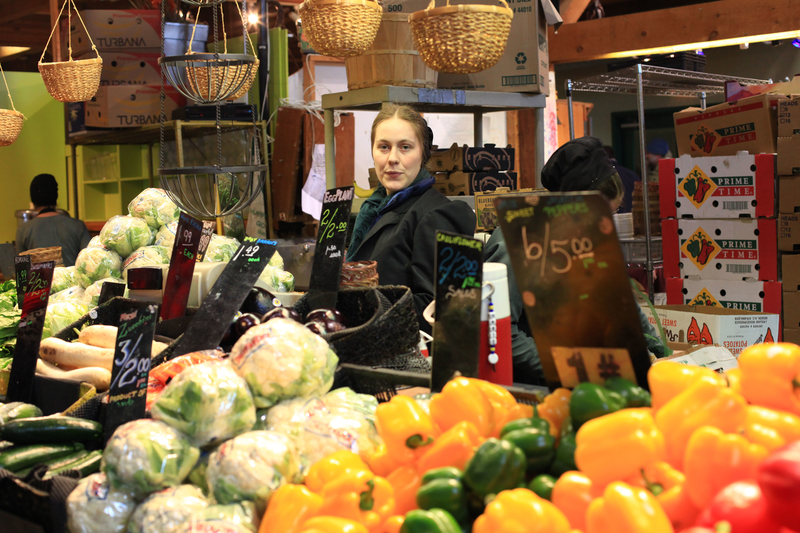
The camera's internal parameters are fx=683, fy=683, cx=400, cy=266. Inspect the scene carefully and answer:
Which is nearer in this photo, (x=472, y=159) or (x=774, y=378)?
(x=774, y=378)

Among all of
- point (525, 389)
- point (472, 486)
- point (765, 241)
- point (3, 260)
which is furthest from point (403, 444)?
point (3, 260)

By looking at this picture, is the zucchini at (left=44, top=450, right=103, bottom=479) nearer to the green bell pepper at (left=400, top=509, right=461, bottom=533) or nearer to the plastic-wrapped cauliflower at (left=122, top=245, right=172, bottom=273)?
the green bell pepper at (left=400, top=509, right=461, bottom=533)

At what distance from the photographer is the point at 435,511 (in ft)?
2.69

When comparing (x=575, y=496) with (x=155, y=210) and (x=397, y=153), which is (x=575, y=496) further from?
(x=155, y=210)

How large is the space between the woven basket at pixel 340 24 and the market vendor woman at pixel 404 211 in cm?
39

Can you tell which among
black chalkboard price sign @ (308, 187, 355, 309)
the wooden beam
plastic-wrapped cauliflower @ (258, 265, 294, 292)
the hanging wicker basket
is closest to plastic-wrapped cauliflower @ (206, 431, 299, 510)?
black chalkboard price sign @ (308, 187, 355, 309)

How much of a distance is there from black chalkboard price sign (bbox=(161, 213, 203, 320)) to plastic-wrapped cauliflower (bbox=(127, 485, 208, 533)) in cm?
89

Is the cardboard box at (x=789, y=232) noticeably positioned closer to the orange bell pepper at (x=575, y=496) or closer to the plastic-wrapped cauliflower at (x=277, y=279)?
the plastic-wrapped cauliflower at (x=277, y=279)

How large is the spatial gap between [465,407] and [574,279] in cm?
25

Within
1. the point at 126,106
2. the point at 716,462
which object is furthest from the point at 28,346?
the point at 126,106

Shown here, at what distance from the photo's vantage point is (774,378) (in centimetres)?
90

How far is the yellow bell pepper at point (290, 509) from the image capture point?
92cm

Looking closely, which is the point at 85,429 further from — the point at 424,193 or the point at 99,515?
the point at 424,193

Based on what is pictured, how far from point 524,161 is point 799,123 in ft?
10.7
